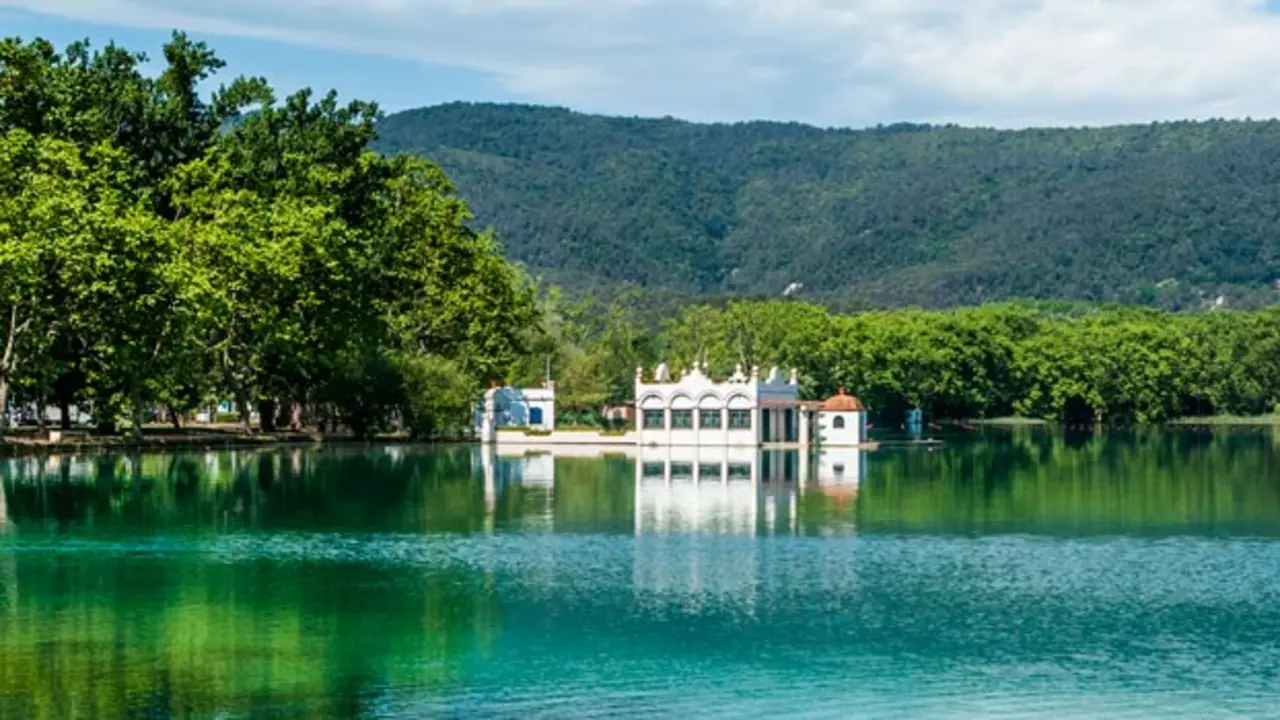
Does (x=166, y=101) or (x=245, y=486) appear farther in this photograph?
(x=166, y=101)

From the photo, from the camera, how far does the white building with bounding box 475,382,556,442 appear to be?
89.9m

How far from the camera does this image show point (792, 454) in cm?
7681

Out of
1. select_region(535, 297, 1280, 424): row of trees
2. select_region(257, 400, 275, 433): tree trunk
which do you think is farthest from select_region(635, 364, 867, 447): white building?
select_region(535, 297, 1280, 424): row of trees

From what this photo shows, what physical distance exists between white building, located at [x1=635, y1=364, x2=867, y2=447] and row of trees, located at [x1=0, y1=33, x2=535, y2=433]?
886 cm

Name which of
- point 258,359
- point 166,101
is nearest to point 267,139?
point 166,101

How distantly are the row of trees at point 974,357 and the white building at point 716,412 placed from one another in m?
17.6

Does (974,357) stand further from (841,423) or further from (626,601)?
(626,601)

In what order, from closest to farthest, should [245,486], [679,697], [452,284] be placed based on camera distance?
[679,697] < [245,486] < [452,284]

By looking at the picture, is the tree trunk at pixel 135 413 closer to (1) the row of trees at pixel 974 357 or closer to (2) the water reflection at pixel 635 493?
(2) the water reflection at pixel 635 493

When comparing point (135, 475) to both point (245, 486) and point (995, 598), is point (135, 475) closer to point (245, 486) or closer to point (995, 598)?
point (245, 486)

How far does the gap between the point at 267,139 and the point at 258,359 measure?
30.7ft

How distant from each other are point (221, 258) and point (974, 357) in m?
76.5

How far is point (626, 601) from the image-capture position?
27.5 metres

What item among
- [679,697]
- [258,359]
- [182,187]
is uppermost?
[182,187]
